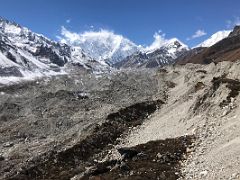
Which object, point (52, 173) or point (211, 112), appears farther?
point (211, 112)

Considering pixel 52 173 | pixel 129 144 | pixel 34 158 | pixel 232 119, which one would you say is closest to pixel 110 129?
pixel 129 144

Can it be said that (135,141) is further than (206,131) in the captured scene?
Yes

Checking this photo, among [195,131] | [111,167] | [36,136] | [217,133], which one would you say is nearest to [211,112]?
[195,131]

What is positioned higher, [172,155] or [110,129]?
[110,129]

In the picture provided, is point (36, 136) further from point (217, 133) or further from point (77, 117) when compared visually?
point (217, 133)

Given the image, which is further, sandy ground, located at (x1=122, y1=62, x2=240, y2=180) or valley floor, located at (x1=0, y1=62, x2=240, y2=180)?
valley floor, located at (x1=0, y1=62, x2=240, y2=180)

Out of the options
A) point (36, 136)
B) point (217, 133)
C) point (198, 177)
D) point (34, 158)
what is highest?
point (36, 136)

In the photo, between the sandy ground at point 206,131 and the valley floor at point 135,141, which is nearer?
the sandy ground at point 206,131

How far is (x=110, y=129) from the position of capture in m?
62.8

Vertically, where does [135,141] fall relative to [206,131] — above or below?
above

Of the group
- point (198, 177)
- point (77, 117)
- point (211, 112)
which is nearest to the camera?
point (198, 177)

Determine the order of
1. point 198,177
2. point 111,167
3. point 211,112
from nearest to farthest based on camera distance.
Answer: point 198,177
point 111,167
point 211,112

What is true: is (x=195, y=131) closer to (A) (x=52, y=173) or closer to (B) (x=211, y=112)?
(B) (x=211, y=112)

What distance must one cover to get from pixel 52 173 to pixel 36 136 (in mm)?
25196
